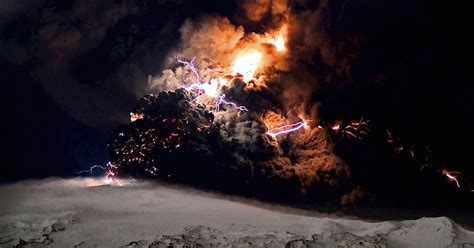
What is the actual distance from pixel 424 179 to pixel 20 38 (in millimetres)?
20382

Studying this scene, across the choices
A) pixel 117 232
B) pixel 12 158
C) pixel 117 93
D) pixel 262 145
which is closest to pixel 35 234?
pixel 117 232

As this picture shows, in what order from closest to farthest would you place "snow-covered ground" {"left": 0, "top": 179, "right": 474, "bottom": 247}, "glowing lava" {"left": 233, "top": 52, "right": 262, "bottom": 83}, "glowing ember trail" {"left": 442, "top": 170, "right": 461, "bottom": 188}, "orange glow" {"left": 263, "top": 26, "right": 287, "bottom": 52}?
"snow-covered ground" {"left": 0, "top": 179, "right": 474, "bottom": 247} → "glowing ember trail" {"left": 442, "top": 170, "right": 461, "bottom": 188} → "glowing lava" {"left": 233, "top": 52, "right": 262, "bottom": 83} → "orange glow" {"left": 263, "top": 26, "right": 287, "bottom": 52}

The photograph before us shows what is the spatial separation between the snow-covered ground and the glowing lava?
24.7ft

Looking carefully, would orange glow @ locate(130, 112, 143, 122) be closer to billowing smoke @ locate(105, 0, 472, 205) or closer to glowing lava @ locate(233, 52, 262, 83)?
billowing smoke @ locate(105, 0, 472, 205)

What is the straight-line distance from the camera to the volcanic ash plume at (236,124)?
15.8 m

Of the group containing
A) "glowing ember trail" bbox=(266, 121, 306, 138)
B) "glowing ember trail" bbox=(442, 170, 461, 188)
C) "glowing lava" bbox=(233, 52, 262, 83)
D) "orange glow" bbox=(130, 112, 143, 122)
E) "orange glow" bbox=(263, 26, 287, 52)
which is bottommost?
"glowing ember trail" bbox=(442, 170, 461, 188)

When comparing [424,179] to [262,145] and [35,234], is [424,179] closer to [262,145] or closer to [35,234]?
[262,145]

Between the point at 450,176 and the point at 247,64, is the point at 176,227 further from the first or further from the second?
the point at 450,176

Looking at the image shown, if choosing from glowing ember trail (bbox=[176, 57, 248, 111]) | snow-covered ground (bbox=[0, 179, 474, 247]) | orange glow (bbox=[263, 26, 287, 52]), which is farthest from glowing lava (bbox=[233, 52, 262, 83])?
snow-covered ground (bbox=[0, 179, 474, 247])

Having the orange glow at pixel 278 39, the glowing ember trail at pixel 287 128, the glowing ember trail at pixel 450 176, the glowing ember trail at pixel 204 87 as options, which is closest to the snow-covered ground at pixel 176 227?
the glowing ember trail at pixel 287 128

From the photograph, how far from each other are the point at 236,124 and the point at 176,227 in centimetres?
787

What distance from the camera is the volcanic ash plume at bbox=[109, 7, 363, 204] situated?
15.8 meters

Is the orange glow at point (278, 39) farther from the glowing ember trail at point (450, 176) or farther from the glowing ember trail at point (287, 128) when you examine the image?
the glowing ember trail at point (450, 176)

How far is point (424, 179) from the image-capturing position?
16359 millimetres
